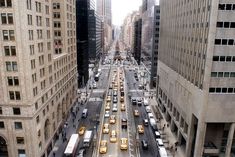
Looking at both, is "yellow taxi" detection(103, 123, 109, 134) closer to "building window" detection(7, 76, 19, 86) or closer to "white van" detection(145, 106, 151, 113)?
"white van" detection(145, 106, 151, 113)

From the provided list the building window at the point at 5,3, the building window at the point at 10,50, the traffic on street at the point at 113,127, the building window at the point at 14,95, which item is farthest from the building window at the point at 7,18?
the traffic on street at the point at 113,127

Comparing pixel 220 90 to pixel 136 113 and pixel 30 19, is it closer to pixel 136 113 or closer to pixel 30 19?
pixel 136 113

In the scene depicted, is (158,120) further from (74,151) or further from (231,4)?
(231,4)

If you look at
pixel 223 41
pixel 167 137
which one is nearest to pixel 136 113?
pixel 167 137

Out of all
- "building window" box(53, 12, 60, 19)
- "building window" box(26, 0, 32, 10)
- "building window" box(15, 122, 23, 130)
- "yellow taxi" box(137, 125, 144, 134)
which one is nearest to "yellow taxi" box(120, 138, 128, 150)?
"yellow taxi" box(137, 125, 144, 134)

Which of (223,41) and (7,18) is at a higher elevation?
(7,18)

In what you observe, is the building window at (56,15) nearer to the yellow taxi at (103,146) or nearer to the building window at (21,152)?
the yellow taxi at (103,146)
